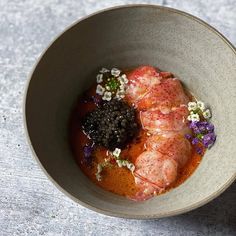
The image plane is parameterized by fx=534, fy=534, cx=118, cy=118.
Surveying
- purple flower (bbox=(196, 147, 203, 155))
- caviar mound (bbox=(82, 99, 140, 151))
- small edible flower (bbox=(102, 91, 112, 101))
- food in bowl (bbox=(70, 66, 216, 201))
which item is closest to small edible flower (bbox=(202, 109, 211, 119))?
food in bowl (bbox=(70, 66, 216, 201))

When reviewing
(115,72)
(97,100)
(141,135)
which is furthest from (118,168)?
(115,72)

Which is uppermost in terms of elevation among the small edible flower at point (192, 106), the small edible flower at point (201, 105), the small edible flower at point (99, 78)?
the small edible flower at point (201, 105)

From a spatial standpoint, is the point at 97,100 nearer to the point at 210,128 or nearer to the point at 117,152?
the point at 117,152

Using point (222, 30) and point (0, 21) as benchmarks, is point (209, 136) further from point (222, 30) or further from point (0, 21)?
point (0, 21)

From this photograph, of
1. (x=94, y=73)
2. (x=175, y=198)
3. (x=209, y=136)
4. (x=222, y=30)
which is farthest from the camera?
(x=222, y=30)

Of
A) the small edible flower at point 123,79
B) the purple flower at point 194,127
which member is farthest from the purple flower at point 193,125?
the small edible flower at point 123,79

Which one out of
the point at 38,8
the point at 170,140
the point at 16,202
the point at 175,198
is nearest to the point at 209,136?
the point at 170,140

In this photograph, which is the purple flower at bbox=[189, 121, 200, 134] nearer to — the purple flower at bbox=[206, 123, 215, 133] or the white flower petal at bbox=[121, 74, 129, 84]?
the purple flower at bbox=[206, 123, 215, 133]

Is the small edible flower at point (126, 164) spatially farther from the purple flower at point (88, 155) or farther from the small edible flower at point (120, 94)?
the small edible flower at point (120, 94)
